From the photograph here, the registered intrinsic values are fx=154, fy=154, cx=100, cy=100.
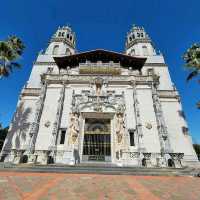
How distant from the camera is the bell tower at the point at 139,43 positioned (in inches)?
1206

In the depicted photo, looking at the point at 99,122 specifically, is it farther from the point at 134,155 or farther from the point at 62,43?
the point at 62,43

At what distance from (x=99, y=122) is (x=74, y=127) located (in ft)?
11.1

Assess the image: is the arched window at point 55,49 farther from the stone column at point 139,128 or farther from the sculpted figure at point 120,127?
the sculpted figure at point 120,127

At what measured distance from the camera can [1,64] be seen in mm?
18906

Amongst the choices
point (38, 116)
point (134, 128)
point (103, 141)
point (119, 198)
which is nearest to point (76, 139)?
point (103, 141)

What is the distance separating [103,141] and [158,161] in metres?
6.45

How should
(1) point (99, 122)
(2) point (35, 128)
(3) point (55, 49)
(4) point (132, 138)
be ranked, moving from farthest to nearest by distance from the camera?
1. (3) point (55, 49)
2. (1) point (99, 122)
3. (4) point (132, 138)
4. (2) point (35, 128)

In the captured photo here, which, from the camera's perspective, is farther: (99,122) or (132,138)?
(99,122)

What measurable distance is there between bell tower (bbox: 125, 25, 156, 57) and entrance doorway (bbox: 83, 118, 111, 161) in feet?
58.8

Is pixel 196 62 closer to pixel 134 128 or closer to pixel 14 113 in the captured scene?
pixel 134 128

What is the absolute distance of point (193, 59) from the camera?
60.3 feet

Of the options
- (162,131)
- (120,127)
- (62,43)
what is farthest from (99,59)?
(162,131)

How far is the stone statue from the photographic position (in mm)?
17562

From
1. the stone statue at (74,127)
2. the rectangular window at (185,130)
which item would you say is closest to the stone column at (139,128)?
the rectangular window at (185,130)
